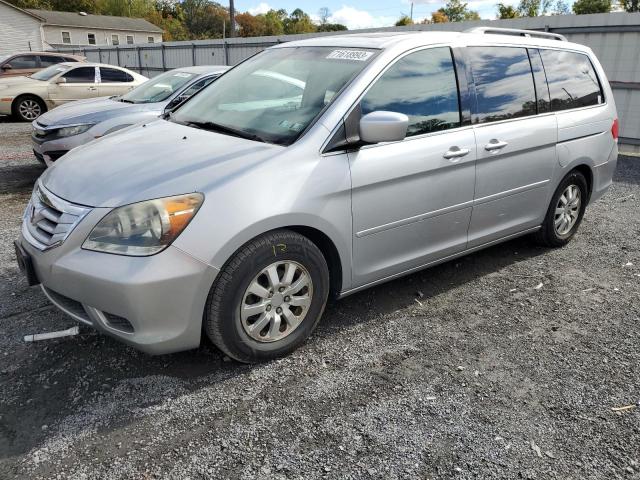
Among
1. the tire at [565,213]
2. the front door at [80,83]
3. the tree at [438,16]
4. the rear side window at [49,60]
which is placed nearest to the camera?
the tire at [565,213]

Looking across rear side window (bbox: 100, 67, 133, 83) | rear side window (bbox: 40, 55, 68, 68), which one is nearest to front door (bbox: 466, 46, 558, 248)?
rear side window (bbox: 100, 67, 133, 83)

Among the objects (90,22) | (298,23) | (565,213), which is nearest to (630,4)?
(298,23)

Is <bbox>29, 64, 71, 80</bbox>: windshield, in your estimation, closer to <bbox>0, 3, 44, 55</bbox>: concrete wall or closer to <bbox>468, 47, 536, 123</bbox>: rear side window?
<bbox>468, 47, 536, 123</bbox>: rear side window

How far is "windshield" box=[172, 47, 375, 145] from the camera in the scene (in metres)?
3.18

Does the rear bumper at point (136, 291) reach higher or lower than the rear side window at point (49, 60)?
lower

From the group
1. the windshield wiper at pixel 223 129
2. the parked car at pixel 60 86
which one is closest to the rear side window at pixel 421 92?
the windshield wiper at pixel 223 129

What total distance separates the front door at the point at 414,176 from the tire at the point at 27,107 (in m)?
12.5

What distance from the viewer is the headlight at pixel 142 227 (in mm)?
2521

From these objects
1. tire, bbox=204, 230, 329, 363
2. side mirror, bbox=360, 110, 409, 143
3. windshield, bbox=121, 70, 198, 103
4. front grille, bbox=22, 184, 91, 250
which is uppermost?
windshield, bbox=121, 70, 198, 103

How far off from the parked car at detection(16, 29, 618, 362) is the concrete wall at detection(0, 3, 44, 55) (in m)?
48.3

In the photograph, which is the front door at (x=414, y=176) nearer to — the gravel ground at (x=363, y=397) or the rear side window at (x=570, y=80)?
the gravel ground at (x=363, y=397)

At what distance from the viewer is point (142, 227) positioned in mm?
2539

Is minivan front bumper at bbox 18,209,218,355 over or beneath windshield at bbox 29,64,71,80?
beneath

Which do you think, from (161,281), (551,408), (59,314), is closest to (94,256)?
(161,281)
